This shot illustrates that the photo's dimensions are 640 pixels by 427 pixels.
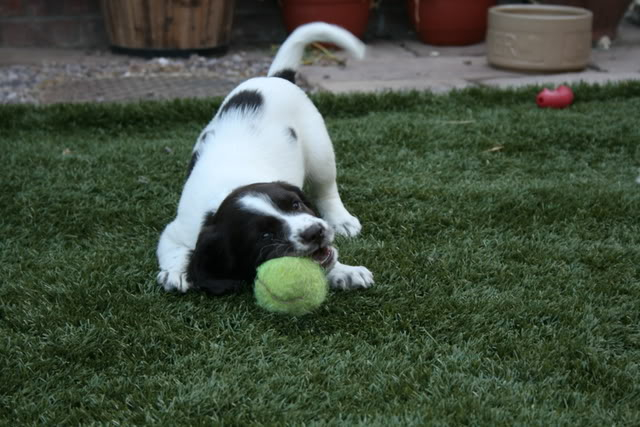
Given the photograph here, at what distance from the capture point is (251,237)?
2.75 m

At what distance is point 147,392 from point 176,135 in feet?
9.81

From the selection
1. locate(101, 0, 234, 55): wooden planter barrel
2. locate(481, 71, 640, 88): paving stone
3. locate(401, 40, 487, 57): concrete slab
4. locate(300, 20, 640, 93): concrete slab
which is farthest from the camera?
locate(401, 40, 487, 57): concrete slab

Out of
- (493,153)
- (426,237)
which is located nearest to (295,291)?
(426,237)

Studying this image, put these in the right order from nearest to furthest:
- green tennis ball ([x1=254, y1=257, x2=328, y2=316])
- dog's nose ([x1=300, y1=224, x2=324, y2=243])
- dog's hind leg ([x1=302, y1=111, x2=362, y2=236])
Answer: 1. green tennis ball ([x1=254, y1=257, x2=328, y2=316])
2. dog's nose ([x1=300, y1=224, x2=324, y2=243])
3. dog's hind leg ([x1=302, y1=111, x2=362, y2=236])

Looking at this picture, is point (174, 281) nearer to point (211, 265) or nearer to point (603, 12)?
point (211, 265)

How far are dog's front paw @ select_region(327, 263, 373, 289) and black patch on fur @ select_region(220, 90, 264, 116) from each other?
37.7 inches

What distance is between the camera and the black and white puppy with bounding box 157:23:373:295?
276cm

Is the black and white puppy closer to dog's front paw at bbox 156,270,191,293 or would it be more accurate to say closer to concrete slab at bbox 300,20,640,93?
dog's front paw at bbox 156,270,191,293

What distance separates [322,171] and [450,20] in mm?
4693

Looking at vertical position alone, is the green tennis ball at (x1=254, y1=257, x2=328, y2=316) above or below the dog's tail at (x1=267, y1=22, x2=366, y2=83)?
below

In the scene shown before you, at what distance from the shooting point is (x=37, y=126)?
5273 mm

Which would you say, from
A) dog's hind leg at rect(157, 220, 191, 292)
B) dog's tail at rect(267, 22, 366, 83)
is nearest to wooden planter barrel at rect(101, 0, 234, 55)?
dog's tail at rect(267, 22, 366, 83)

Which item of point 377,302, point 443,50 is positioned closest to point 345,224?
point 377,302

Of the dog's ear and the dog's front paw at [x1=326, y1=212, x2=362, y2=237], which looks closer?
the dog's ear
